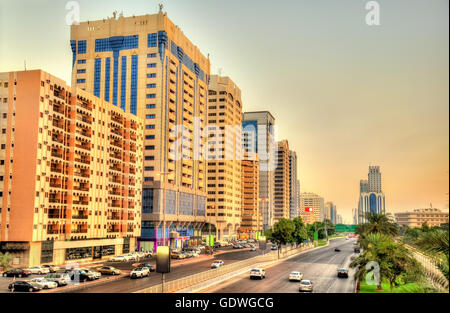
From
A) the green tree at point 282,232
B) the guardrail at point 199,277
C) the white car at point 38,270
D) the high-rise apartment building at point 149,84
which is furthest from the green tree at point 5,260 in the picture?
the green tree at point 282,232

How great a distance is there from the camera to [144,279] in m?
67.8

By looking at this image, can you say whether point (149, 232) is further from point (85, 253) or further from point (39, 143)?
point (39, 143)

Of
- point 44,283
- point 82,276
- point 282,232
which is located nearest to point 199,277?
point 44,283

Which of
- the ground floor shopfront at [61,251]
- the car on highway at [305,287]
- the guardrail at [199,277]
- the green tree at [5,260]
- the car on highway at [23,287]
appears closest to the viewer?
the guardrail at [199,277]

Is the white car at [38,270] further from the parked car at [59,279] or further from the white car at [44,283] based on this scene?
the white car at [44,283]

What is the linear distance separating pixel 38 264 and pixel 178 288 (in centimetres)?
4865

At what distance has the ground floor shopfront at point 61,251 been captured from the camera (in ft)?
273

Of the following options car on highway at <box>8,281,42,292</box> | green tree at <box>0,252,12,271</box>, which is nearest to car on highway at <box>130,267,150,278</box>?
car on highway at <box>8,281,42,292</box>

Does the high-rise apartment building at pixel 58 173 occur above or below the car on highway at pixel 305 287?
above

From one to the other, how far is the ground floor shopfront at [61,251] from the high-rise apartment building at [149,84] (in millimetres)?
27628

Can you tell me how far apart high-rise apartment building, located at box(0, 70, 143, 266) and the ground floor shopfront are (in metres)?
0.19

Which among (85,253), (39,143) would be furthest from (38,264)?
(39,143)
